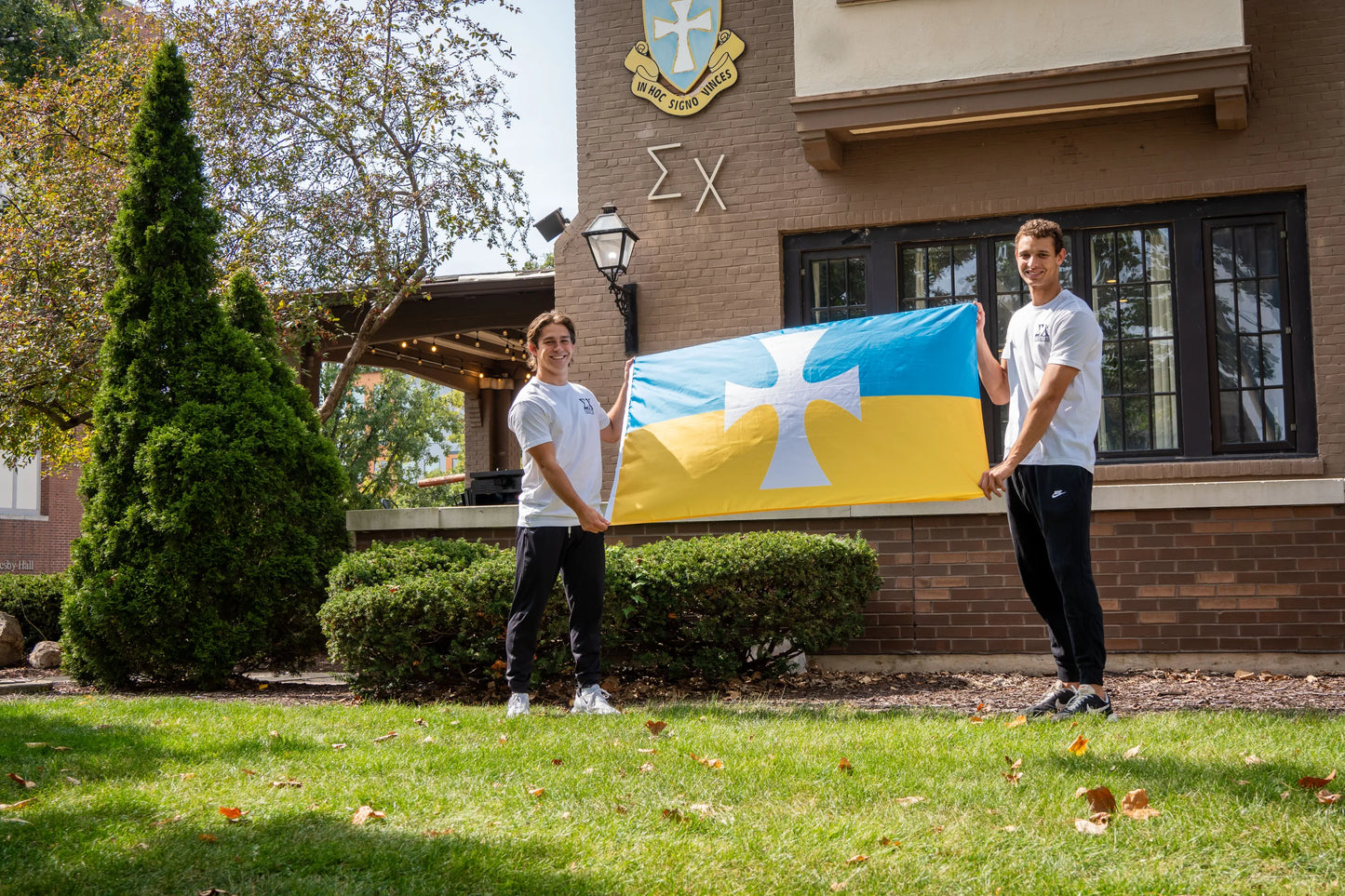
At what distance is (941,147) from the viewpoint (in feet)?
32.8

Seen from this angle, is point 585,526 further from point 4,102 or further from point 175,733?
point 4,102

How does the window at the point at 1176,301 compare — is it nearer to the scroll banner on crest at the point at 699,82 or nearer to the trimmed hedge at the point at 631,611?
the scroll banner on crest at the point at 699,82

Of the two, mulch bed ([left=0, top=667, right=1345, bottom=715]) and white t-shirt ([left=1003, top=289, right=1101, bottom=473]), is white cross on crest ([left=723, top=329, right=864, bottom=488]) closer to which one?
white t-shirt ([left=1003, top=289, right=1101, bottom=473])

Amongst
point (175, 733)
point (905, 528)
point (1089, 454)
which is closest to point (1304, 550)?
point (905, 528)

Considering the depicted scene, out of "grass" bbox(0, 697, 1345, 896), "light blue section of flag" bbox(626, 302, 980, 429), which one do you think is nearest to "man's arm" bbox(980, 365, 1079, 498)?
"light blue section of flag" bbox(626, 302, 980, 429)

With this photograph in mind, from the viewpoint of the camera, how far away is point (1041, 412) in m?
5.10

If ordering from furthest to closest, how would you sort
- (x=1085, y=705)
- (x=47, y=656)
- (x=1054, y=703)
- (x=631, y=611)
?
1. (x=47, y=656)
2. (x=631, y=611)
3. (x=1054, y=703)
4. (x=1085, y=705)

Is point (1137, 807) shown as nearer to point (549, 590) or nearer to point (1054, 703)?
point (1054, 703)

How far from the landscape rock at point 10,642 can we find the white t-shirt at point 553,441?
307 inches

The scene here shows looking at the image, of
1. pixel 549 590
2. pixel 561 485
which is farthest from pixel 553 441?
pixel 549 590

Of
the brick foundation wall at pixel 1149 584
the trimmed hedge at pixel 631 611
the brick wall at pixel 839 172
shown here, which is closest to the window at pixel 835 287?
the brick wall at pixel 839 172

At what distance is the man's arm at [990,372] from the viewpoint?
5715 millimetres

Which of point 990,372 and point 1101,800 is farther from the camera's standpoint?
point 990,372

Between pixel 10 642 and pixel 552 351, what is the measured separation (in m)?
8.20
